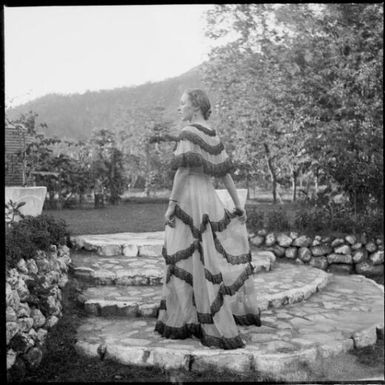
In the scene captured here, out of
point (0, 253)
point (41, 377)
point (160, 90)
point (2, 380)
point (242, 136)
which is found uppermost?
point (160, 90)

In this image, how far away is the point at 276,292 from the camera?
5555 mm

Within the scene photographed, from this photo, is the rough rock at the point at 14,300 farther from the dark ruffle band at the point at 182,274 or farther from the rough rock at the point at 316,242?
the rough rock at the point at 316,242

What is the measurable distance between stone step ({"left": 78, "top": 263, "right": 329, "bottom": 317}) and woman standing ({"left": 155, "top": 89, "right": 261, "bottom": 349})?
88cm

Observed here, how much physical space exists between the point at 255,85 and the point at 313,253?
3.78 m

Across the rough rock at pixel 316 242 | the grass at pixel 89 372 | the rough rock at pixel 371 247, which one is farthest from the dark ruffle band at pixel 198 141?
the rough rock at pixel 371 247

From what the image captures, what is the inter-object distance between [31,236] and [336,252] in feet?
17.1

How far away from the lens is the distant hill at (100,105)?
7.54m

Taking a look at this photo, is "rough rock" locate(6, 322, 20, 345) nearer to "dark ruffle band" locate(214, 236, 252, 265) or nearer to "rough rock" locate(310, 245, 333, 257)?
"dark ruffle band" locate(214, 236, 252, 265)

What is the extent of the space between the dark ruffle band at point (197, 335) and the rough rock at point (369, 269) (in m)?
4.60

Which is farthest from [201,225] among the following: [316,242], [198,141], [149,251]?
[316,242]

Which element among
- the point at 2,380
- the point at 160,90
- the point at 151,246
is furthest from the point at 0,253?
the point at 160,90

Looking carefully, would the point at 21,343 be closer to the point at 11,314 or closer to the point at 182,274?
the point at 11,314

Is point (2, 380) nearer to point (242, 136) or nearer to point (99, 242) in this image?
point (99, 242)

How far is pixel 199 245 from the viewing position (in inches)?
153
